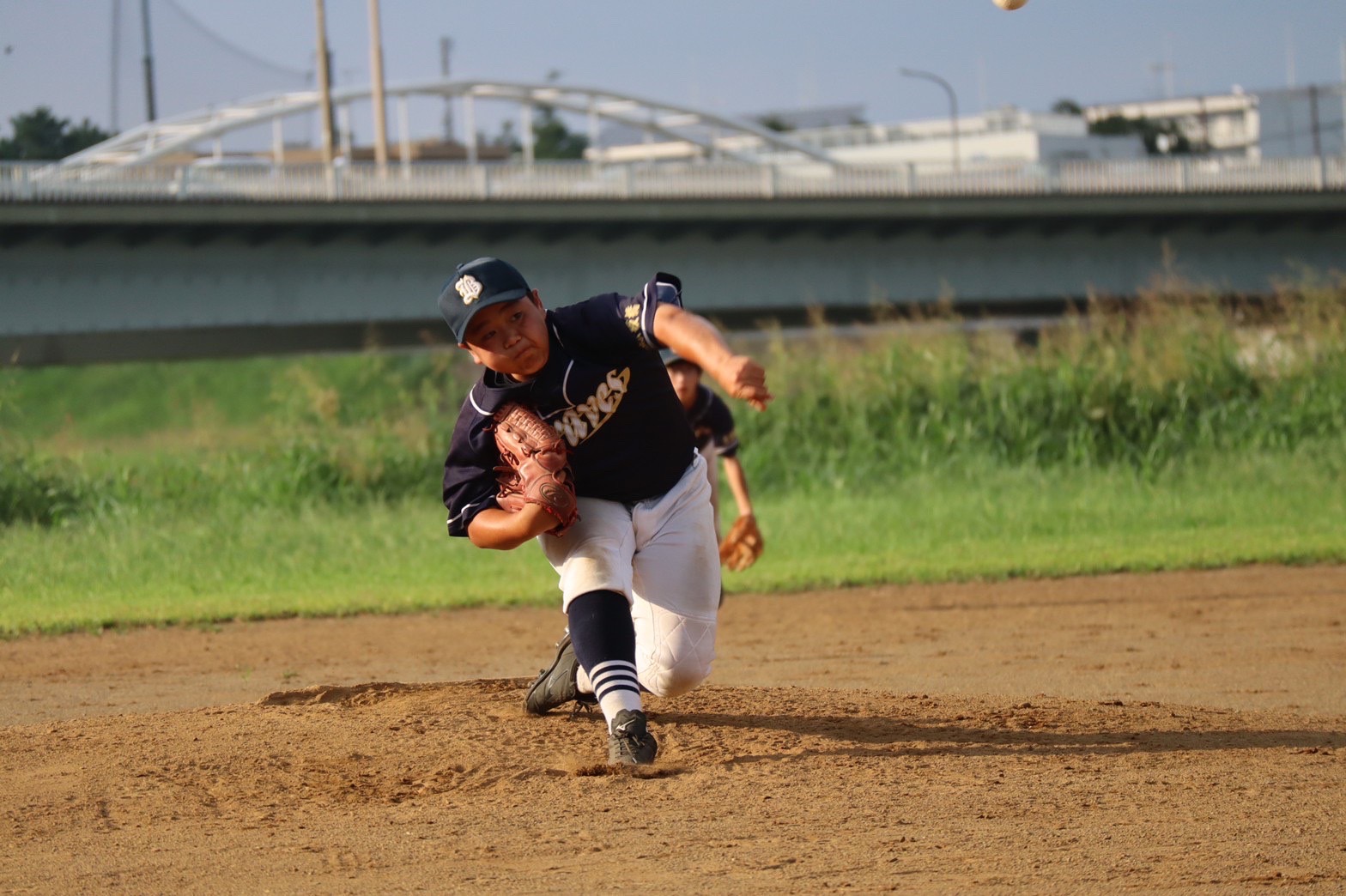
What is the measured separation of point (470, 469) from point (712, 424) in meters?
3.10

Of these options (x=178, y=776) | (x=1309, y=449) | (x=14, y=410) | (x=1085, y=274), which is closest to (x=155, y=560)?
(x=14, y=410)

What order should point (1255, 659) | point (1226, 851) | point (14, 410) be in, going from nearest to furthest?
point (1226, 851)
point (1255, 659)
point (14, 410)

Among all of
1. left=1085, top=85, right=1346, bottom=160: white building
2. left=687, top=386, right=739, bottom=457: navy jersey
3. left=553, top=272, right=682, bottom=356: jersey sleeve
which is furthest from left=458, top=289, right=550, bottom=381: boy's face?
left=1085, top=85, right=1346, bottom=160: white building

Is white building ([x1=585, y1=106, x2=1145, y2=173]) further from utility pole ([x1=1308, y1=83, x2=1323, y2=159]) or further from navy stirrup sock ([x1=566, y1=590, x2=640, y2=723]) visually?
navy stirrup sock ([x1=566, y1=590, x2=640, y2=723])

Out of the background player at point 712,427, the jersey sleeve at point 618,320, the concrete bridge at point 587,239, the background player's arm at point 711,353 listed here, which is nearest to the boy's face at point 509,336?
the jersey sleeve at point 618,320

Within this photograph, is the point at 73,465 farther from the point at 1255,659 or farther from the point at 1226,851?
the point at 1226,851

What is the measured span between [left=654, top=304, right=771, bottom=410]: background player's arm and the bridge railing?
20030 millimetres

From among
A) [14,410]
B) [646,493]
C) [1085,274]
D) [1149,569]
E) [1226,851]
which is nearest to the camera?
[1226,851]

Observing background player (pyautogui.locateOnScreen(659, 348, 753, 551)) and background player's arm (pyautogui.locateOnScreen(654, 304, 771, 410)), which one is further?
background player (pyautogui.locateOnScreen(659, 348, 753, 551))

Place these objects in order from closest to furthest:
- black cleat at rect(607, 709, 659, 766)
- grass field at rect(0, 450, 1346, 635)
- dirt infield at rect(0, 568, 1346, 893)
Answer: dirt infield at rect(0, 568, 1346, 893), black cleat at rect(607, 709, 659, 766), grass field at rect(0, 450, 1346, 635)

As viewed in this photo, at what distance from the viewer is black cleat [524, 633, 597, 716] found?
529 centimetres

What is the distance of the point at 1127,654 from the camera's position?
24.6 feet

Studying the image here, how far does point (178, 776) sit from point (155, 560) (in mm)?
7524

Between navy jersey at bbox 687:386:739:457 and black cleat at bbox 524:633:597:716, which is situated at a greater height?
navy jersey at bbox 687:386:739:457
